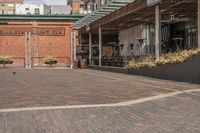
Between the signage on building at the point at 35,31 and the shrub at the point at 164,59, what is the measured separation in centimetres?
2449

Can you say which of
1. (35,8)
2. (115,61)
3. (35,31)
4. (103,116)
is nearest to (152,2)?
(115,61)

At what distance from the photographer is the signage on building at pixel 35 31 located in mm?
49094

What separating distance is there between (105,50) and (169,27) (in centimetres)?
1641

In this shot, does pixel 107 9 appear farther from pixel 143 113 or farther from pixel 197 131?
pixel 197 131

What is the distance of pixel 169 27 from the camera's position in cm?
3353

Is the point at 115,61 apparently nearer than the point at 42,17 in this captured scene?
Yes

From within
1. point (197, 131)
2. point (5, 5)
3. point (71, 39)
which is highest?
point (5, 5)

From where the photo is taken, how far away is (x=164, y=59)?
21.4m

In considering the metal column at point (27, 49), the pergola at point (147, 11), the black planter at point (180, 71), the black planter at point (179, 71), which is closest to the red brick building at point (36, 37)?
the metal column at point (27, 49)

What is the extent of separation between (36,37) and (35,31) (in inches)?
27.7

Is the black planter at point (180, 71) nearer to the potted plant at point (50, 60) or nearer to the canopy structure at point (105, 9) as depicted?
the canopy structure at point (105, 9)

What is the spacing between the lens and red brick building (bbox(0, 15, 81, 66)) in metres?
49.2

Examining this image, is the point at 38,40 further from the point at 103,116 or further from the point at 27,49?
the point at 103,116

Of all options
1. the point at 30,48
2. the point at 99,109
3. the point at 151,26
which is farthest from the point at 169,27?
the point at 99,109
